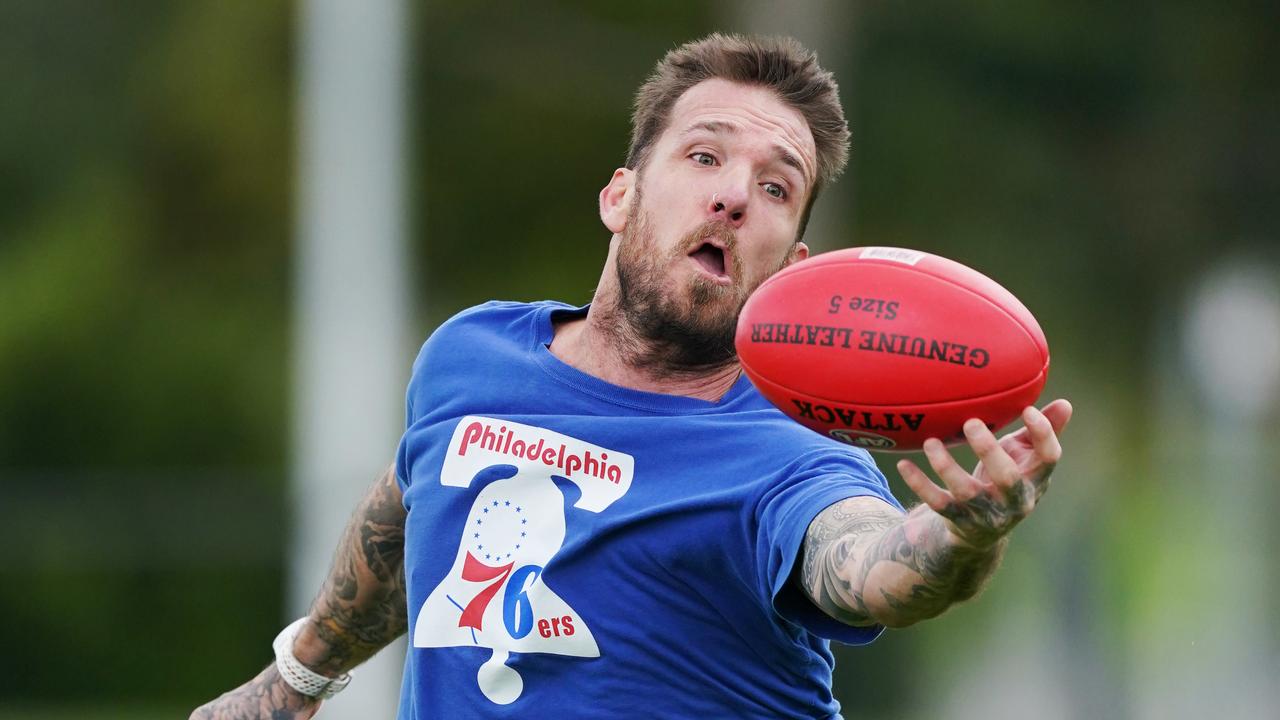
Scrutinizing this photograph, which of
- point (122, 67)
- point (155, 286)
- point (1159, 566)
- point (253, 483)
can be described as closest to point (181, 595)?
point (253, 483)

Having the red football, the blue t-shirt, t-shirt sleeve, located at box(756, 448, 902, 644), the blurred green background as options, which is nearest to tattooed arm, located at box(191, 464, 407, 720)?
the blue t-shirt

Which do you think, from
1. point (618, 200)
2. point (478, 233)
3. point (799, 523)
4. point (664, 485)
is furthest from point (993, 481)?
point (478, 233)

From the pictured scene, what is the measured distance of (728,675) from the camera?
4184mm

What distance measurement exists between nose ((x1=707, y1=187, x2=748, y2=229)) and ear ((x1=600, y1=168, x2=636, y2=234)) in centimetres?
39

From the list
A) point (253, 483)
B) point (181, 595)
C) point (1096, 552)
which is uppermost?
point (1096, 552)

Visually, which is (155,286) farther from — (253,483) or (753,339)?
(753,339)

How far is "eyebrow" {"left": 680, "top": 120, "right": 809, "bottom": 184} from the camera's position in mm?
4656

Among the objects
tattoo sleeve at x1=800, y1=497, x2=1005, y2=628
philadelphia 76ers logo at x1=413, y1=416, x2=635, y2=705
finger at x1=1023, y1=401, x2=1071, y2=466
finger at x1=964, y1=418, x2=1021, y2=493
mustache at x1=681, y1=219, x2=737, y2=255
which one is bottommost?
philadelphia 76ers logo at x1=413, y1=416, x2=635, y2=705

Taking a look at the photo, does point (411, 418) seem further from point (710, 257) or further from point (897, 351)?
point (897, 351)

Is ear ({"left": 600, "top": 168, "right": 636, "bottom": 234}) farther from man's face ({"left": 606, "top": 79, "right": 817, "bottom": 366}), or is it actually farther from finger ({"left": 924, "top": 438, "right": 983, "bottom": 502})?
finger ({"left": 924, "top": 438, "right": 983, "bottom": 502})

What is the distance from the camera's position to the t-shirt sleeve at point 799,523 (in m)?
3.88

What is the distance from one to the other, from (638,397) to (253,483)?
1440 cm

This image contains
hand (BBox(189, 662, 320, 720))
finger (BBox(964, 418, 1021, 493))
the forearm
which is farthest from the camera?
hand (BBox(189, 662, 320, 720))

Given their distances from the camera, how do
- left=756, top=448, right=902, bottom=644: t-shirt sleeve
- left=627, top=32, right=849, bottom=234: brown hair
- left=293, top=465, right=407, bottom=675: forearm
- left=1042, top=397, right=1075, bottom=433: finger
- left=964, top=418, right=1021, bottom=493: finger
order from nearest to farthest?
left=964, top=418, right=1021, bottom=493: finger, left=1042, top=397, right=1075, bottom=433: finger, left=756, top=448, right=902, bottom=644: t-shirt sleeve, left=627, top=32, right=849, bottom=234: brown hair, left=293, top=465, right=407, bottom=675: forearm
